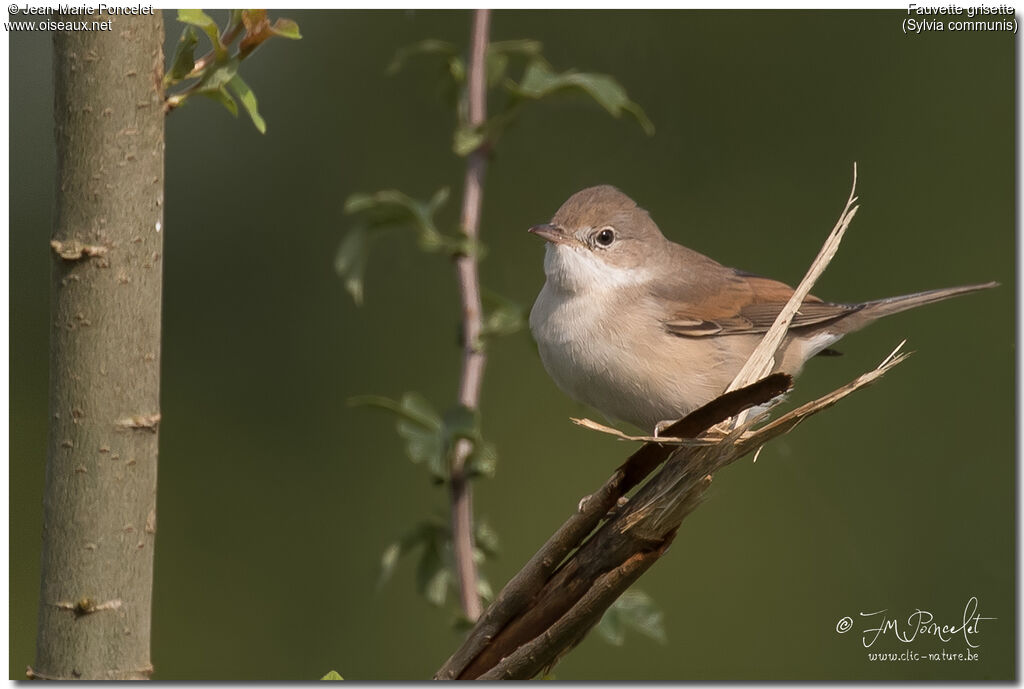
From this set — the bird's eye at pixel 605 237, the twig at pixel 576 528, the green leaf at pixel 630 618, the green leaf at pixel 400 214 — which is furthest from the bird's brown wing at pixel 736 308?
the twig at pixel 576 528

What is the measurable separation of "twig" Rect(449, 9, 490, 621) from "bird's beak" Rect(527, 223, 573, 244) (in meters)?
0.66

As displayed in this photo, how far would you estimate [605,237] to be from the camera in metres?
3.17

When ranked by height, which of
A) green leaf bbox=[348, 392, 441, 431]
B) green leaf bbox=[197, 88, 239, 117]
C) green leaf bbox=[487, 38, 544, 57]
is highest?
green leaf bbox=[487, 38, 544, 57]

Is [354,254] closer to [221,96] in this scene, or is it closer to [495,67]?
[495,67]

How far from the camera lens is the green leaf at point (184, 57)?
1714 mm

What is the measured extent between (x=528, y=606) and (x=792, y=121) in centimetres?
378

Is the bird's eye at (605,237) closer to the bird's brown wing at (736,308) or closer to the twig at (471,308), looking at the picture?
the bird's brown wing at (736,308)

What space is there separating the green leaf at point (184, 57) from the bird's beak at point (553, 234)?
128 centimetres

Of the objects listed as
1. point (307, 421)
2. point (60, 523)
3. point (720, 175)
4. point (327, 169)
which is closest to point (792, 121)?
point (720, 175)

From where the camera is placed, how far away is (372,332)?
205 inches

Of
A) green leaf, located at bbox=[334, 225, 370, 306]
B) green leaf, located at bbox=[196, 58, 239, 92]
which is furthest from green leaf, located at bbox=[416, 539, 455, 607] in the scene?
green leaf, located at bbox=[196, 58, 239, 92]

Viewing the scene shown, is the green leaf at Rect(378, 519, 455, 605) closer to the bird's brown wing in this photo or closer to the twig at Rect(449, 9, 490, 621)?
the twig at Rect(449, 9, 490, 621)

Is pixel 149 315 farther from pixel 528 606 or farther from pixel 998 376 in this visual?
pixel 998 376

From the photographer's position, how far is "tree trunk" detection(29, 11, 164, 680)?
167 cm
